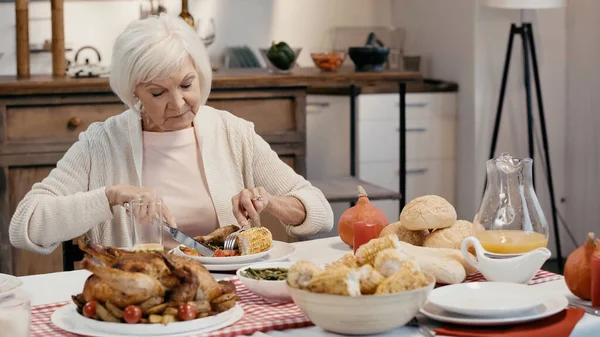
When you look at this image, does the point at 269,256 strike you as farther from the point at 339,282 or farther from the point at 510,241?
the point at 339,282

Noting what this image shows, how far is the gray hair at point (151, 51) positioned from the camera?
234cm

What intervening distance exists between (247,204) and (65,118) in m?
1.71

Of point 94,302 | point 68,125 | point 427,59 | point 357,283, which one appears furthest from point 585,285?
point 427,59

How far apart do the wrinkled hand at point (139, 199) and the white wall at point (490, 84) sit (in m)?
2.75

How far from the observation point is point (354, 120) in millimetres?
4695

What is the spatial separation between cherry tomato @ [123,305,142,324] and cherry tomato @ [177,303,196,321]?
0.19 feet

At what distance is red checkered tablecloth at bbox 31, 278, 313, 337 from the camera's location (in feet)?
4.94

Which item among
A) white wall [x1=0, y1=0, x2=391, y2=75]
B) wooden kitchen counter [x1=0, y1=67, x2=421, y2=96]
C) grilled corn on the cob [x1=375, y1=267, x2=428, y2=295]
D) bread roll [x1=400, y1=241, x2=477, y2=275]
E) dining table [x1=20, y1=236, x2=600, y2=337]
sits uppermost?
white wall [x1=0, y1=0, x2=391, y2=75]

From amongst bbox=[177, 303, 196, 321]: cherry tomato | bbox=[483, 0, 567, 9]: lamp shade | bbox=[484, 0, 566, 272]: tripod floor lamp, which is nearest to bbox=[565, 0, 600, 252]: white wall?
bbox=[484, 0, 566, 272]: tripod floor lamp

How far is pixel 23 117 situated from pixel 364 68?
4.74 ft

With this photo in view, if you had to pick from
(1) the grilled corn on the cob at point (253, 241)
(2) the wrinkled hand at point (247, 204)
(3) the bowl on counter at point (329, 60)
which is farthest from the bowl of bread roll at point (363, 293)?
(3) the bowl on counter at point (329, 60)

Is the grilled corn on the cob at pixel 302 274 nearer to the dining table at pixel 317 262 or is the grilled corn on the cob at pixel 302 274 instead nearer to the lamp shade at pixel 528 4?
the dining table at pixel 317 262

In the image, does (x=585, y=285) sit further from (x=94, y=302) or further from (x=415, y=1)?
(x=415, y=1)

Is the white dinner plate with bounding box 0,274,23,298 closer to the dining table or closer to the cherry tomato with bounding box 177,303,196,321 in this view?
the dining table
